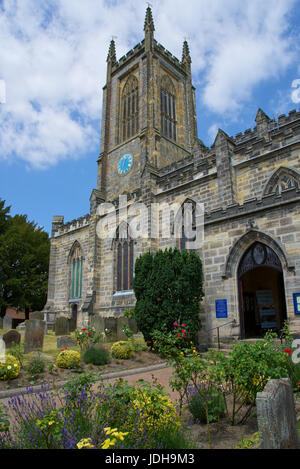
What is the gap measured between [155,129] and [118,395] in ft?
86.6

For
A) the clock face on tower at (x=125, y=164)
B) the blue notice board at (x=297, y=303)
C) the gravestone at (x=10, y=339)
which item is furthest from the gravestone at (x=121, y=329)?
the clock face on tower at (x=125, y=164)

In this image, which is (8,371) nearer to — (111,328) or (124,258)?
(111,328)

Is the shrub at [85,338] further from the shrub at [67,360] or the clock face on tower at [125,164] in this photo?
the clock face on tower at [125,164]

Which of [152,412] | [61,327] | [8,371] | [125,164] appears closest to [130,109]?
[125,164]

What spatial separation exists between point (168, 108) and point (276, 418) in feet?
107

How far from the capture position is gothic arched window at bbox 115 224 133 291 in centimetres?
2206

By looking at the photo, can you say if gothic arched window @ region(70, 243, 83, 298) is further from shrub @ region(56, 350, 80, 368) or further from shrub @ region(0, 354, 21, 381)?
shrub @ region(0, 354, 21, 381)

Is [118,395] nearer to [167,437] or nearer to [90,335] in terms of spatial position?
[167,437]

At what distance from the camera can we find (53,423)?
11.6 ft

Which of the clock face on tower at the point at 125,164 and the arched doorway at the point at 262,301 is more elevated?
the clock face on tower at the point at 125,164

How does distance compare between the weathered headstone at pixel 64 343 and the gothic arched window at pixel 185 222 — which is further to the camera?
the gothic arched window at pixel 185 222

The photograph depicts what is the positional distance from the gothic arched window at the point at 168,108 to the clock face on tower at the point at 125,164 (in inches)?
170

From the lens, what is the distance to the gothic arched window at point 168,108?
31.0m

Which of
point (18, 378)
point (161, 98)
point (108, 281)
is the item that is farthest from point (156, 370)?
point (161, 98)
